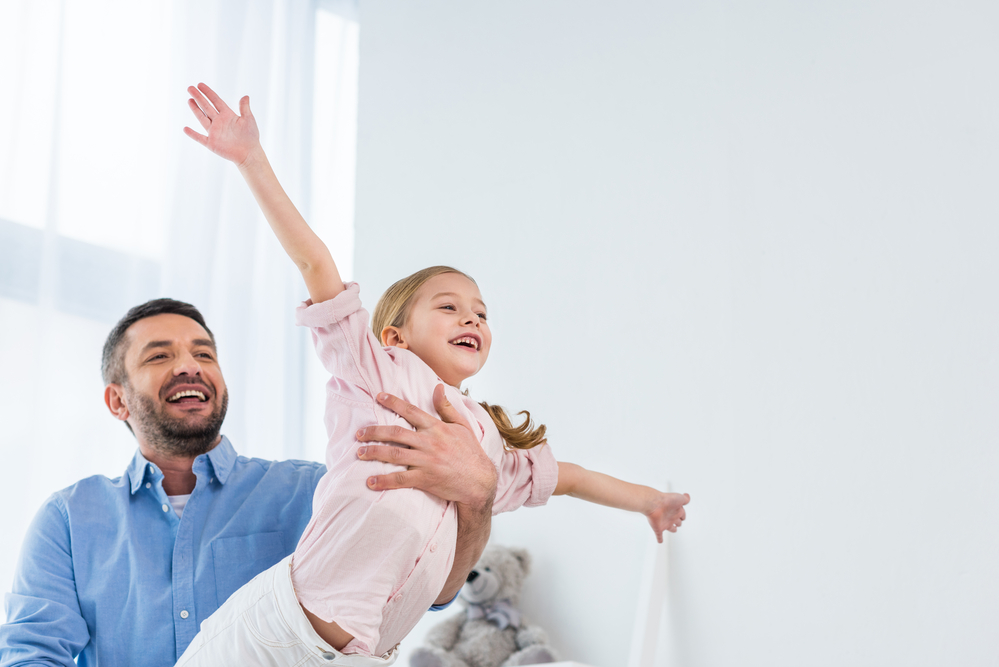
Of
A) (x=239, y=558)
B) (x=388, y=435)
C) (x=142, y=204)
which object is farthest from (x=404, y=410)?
(x=142, y=204)

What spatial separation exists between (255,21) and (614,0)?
105 centimetres

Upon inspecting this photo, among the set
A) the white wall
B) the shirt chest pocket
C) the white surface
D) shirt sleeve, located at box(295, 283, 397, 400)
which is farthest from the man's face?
the white surface

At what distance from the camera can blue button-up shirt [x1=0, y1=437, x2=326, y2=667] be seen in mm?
1275

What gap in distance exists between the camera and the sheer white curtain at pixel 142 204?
180 centimetres

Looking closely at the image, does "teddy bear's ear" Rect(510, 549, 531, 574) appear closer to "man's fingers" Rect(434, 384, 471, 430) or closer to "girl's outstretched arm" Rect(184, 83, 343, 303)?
"man's fingers" Rect(434, 384, 471, 430)

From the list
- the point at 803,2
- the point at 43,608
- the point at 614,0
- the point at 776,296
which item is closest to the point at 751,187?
the point at 776,296

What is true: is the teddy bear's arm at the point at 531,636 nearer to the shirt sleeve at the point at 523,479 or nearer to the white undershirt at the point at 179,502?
the shirt sleeve at the point at 523,479

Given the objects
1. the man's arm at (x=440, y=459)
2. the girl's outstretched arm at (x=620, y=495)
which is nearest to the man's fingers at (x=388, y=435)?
the man's arm at (x=440, y=459)

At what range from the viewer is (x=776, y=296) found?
1.55m

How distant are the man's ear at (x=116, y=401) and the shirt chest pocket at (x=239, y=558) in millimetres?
354

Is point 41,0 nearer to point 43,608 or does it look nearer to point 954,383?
point 43,608

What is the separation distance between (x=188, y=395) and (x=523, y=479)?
0.66 metres

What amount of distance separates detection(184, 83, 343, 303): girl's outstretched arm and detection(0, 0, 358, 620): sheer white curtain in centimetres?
103

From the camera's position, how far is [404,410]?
1.07 meters
